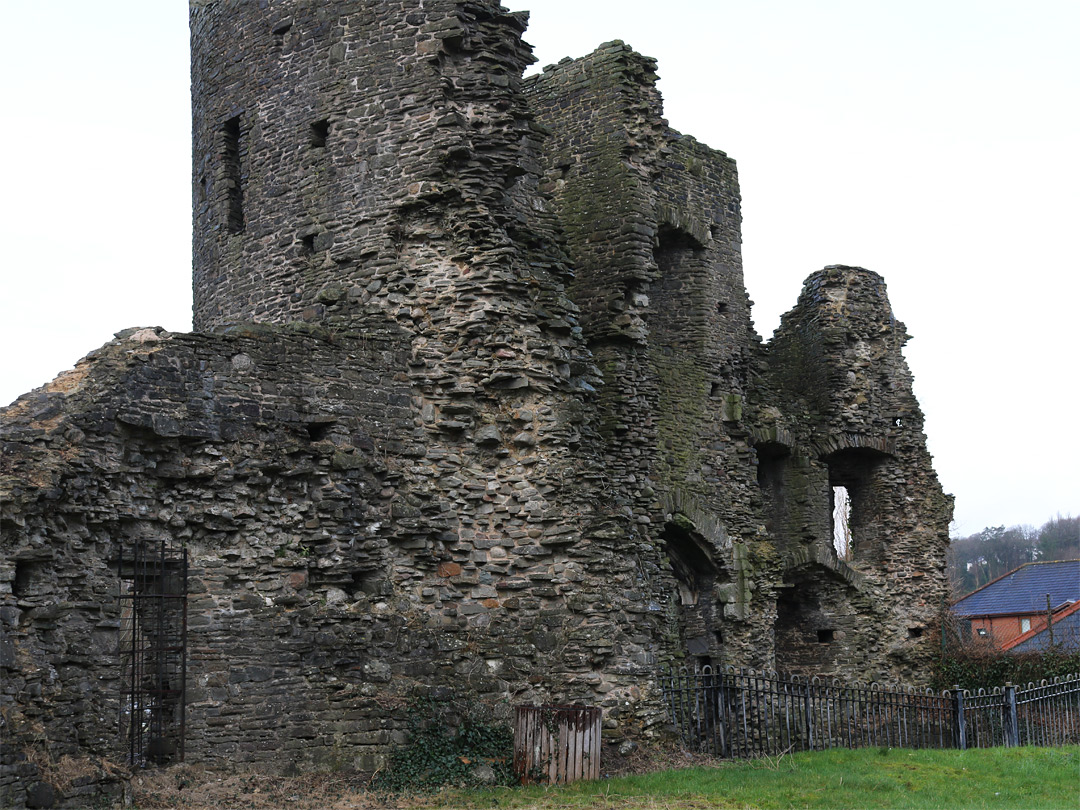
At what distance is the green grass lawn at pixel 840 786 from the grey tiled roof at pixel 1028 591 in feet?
88.9

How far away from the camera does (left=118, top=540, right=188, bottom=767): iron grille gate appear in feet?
35.9

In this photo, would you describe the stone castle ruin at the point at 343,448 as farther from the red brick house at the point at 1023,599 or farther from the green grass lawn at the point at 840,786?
the red brick house at the point at 1023,599

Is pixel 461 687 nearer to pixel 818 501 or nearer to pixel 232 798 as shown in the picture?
pixel 232 798

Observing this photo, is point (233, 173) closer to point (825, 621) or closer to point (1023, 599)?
point (825, 621)

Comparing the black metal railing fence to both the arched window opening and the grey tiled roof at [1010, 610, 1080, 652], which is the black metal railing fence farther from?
the grey tiled roof at [1010, 610, 1080, 652]

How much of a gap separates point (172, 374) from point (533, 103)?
1328 cm

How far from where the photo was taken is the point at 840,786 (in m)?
12.5

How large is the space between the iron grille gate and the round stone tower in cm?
406

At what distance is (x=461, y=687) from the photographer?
12.8m

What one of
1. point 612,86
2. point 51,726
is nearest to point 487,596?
point 51,726

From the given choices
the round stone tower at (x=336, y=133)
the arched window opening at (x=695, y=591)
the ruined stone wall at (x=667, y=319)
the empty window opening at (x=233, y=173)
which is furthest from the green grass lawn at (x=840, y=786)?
the empty window opening at (x=233, y=173)

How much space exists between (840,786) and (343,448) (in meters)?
6.10

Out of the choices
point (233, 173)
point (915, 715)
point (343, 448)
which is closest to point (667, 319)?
point (915, 715)

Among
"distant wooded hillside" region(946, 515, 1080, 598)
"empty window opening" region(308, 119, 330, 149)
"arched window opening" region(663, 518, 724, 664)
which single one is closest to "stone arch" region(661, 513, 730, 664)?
"arched window opening" region(663, 518, 724, 664)
